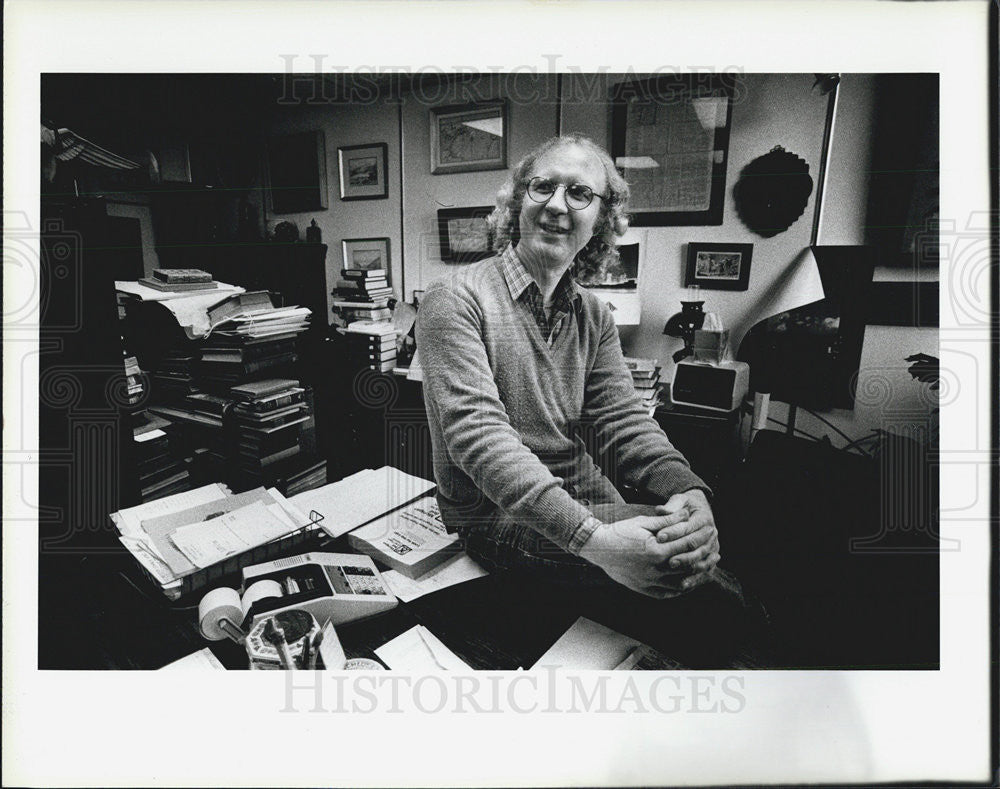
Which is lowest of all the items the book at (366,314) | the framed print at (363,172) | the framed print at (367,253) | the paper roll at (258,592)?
the paper roll at (258,592)

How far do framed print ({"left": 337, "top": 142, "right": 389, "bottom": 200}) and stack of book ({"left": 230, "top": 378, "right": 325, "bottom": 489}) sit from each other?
0.39 m

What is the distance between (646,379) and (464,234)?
43 centimetres

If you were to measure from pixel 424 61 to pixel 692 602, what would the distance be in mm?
1096

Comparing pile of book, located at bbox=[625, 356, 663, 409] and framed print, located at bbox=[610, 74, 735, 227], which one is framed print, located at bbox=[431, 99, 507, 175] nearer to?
framed print, located at bbox=[610, 74, 735, 227]

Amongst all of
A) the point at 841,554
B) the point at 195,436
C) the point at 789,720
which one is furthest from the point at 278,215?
the point at 789,720

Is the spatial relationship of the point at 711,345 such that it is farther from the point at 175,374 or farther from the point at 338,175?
the point at 175,374

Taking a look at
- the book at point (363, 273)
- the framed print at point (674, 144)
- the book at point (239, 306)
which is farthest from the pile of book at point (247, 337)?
the framed print at point (674, 144)

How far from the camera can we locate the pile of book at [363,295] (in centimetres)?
134

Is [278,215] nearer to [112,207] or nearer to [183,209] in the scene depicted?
[183,209]

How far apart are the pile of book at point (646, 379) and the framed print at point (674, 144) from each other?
9.9 inches

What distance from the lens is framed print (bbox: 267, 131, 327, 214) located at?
4.33 ft

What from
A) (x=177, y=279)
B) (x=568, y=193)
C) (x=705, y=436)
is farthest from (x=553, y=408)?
(x=177, y=279)

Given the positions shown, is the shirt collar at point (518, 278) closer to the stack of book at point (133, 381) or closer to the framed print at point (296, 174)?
the framed print at point (296, 174)

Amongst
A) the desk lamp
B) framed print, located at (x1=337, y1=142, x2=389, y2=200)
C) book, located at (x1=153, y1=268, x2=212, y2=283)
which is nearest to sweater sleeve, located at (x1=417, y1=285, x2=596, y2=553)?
framed print, located at (x1=337, y1=142, x2=389, y2=200)
